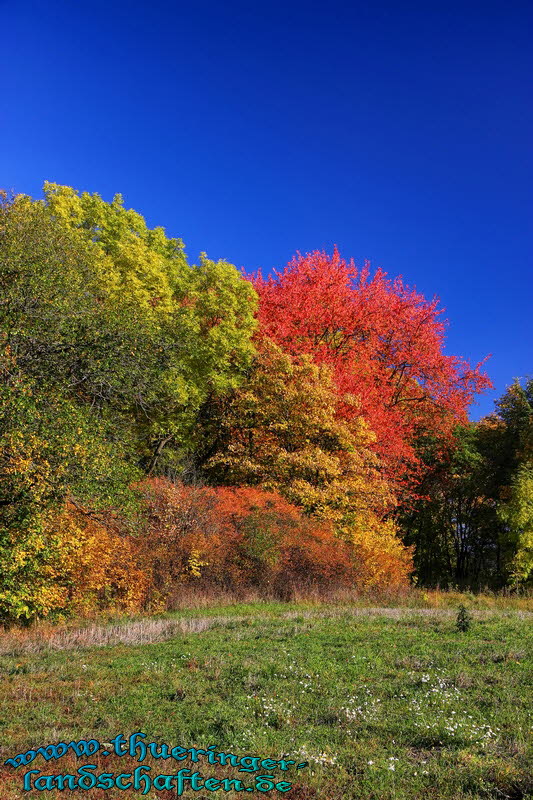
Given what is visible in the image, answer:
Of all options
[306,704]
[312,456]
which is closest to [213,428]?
[312,456]

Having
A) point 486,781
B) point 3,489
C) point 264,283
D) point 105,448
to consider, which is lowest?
point 486,781

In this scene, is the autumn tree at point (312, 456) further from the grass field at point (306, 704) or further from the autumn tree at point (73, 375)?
the grass field at point (306, 704)

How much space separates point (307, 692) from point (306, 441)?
55.6 feet

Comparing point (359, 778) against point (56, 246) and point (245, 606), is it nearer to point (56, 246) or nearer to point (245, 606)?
point (245, 606)

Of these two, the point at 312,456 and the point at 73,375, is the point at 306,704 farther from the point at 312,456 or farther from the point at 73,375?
the point at 312,456

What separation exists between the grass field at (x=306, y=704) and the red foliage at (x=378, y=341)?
18.8 metres

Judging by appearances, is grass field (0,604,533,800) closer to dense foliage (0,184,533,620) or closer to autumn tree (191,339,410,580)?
dense foliage (0,184,533,620)

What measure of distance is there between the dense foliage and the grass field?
4.04 metres

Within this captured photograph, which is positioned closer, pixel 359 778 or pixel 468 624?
pixel 359 778

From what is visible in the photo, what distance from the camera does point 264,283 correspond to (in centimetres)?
3634

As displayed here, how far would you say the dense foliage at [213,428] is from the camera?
1436 centimetres

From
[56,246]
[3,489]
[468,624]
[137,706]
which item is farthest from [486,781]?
[56,246]

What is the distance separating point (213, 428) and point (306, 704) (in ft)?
73.0

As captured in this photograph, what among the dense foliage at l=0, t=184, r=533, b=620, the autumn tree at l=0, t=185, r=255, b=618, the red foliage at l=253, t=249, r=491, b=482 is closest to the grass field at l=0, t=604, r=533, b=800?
the autumn tree at l=0, t=185, r=255, b=618
